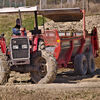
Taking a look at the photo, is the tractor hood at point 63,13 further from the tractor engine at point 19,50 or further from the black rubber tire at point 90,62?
the black rubber tire at point 90,62

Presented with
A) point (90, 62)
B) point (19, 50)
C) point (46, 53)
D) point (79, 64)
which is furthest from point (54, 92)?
point (90, 62)

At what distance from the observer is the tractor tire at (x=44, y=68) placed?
41.1 ft

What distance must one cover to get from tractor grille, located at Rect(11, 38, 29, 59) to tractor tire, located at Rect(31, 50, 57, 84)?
409 millimetres

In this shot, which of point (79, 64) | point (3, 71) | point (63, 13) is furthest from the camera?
point (79, 64)

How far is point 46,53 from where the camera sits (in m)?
12.9

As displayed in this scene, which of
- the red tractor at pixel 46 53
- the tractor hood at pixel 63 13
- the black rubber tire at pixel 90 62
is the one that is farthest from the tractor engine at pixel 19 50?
the black rubber tire at pixel 90 62

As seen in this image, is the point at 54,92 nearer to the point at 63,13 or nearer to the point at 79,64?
the point at 63,13

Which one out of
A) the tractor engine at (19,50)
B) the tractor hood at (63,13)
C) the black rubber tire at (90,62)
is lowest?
the black rubber tire at (90,62)

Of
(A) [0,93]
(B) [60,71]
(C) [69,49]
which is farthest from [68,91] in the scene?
(B) [60,71]

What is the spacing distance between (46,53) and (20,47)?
84cm

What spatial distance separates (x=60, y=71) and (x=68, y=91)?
7.85 meters

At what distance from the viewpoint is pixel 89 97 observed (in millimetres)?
9117

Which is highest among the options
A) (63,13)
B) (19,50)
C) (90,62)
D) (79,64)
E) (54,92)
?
(63,13)

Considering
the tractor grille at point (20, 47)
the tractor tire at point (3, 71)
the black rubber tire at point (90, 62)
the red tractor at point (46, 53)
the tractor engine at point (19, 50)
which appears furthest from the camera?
the black rubber tire at point (90, 62)
